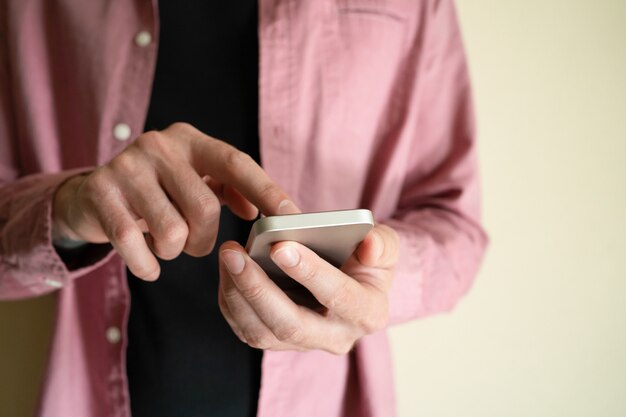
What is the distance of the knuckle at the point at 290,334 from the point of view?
0.97ft

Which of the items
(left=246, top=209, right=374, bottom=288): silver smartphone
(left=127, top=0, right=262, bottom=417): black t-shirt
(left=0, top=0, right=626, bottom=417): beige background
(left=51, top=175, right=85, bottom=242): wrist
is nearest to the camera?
(left=246, top=209, right=374, bottom=288): silver smartphone

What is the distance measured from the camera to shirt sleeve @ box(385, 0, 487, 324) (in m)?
0.49

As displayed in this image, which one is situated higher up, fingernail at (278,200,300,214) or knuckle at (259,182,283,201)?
knuckle at (259,182,283,201)

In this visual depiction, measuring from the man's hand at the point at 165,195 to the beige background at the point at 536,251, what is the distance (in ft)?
1.47

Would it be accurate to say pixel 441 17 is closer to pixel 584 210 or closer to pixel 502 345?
pixel 584 210

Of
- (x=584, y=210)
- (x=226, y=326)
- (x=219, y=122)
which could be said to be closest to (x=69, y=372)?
(x=226, y=326)

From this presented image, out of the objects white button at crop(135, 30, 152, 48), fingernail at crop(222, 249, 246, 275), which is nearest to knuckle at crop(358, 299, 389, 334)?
fingernail at crop(222, 249, 246, 275)

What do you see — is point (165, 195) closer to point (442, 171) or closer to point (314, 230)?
point (314, 230)

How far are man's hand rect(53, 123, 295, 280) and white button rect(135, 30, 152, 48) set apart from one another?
0.19 metres

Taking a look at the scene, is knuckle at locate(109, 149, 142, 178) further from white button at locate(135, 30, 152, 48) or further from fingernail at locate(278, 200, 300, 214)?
white button at locate(135, 30, 152, 48)

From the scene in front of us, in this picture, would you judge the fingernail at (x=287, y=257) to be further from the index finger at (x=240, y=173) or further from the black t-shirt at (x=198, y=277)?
the black t-shirt at (x=198, y=277)

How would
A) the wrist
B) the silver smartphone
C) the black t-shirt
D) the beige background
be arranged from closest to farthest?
the silver smartphone
the wrist
the black t-shirt
the beige background

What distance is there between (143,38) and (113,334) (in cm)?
32

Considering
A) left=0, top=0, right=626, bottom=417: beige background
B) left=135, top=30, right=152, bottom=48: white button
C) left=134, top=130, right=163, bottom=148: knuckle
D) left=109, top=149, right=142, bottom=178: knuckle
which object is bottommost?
left=0, top=0, right=626, bottom=417: beige background
